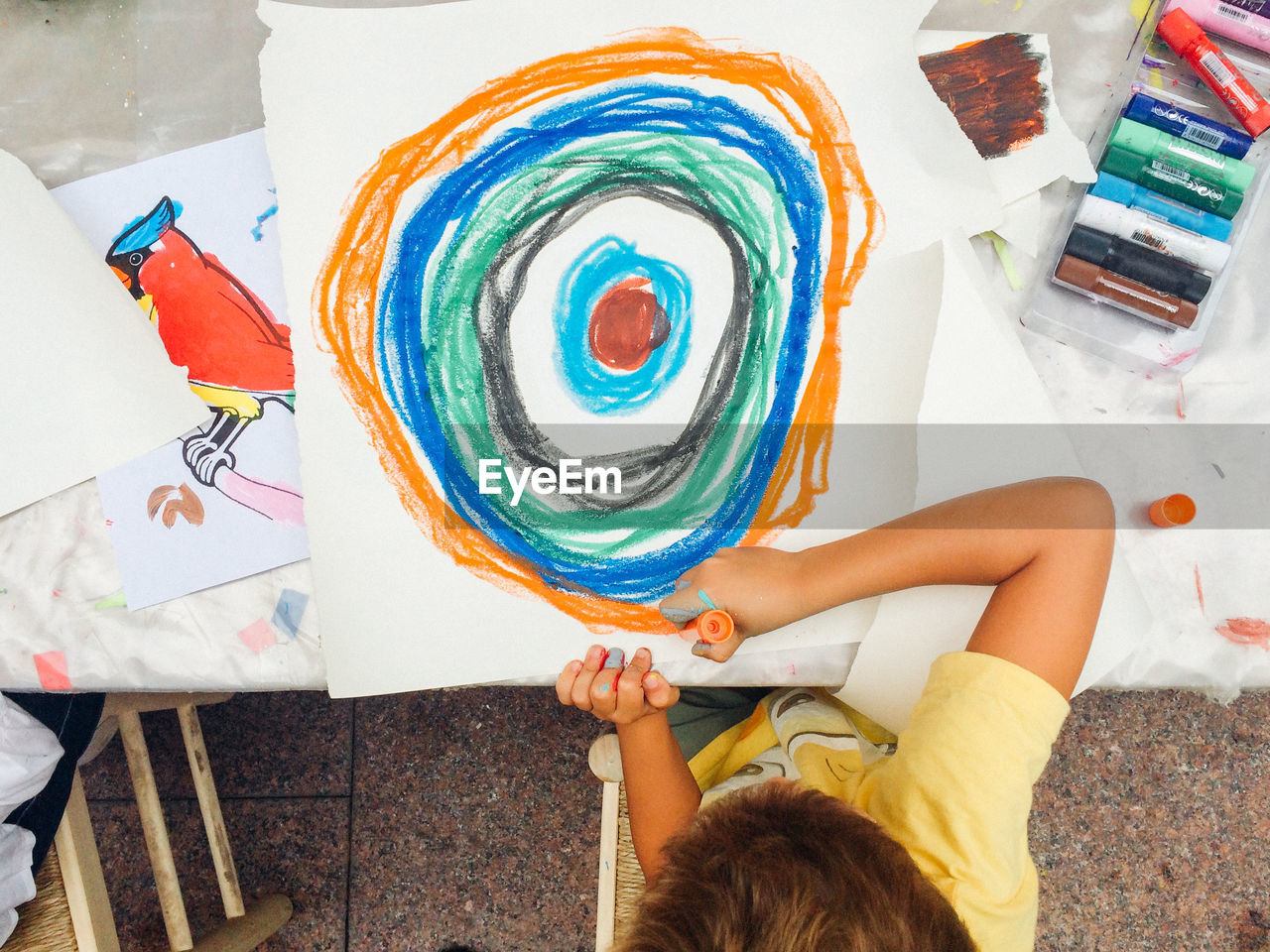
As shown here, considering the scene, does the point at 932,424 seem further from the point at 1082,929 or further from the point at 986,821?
the point at 1082,929

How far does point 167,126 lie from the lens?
0.74m

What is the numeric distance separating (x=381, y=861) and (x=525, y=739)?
28 centimetres

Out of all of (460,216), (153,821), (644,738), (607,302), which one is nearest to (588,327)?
(607,302)

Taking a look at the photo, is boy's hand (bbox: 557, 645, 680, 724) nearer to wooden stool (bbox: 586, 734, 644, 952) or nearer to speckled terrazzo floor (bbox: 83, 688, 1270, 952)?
wooden stool (bbox: 586, 734, 644, 952)

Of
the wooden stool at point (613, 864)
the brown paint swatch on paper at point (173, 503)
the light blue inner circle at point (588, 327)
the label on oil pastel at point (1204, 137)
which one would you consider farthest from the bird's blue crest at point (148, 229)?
the label on oil pastel at point (1204, 137)

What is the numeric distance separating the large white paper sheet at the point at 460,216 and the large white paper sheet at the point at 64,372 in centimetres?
14

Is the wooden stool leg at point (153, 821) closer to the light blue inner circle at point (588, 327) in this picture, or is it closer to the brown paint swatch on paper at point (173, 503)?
Result: the brown paint swatch on paper at point (173, 503)

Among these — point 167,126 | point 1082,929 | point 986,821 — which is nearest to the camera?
point 986,821

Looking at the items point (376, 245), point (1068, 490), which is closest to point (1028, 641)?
point (1068, 490)

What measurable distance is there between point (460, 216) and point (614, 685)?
0.43 metres

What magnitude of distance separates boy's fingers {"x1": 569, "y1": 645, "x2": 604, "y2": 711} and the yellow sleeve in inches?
10.5

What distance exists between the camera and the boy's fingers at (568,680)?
68 cm

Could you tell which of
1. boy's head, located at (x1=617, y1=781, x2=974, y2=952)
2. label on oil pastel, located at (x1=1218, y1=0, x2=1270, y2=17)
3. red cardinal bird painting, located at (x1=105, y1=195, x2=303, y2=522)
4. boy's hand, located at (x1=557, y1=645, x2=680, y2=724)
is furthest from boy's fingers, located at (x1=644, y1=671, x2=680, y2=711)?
label on oil pastel, located at (x1=1218, y1=0, x2=1270, y2=17)

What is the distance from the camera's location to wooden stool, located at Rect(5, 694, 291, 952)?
33.5 inches
